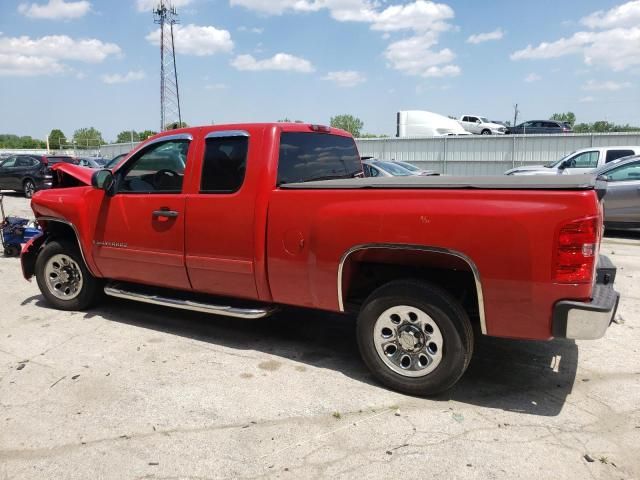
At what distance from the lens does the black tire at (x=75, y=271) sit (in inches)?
212

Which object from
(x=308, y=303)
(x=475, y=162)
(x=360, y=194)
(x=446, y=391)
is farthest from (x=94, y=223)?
(x=475, y=162)

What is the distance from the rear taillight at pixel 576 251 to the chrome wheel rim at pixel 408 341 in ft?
2.87

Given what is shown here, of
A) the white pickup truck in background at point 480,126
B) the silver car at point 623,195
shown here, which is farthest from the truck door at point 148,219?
the white pickup truck in background at point 480,126

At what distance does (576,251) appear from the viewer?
9.69ft

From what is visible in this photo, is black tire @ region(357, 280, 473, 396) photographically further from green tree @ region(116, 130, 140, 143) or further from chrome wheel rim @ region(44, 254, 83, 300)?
green tree @ region(116, 130, 140, 143)

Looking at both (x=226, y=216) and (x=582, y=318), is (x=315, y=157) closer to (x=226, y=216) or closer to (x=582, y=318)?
(x=226, y=216)

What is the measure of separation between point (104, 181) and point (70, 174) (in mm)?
886

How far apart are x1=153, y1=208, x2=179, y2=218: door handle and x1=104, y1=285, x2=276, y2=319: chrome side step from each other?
0.76 m

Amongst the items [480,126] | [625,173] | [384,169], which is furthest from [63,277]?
[480,126]

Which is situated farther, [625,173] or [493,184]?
[625,173]

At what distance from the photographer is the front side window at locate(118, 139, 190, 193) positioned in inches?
180

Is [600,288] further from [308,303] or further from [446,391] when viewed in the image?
[308,303]

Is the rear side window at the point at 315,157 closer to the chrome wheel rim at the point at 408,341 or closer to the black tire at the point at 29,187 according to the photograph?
the chrome wheel rim at the point at 408,341

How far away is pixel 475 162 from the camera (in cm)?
2527
